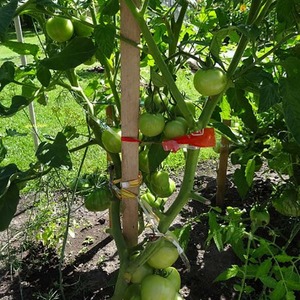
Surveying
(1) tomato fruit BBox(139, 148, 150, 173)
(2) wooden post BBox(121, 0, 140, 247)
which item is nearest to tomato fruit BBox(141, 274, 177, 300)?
(2) wooden post BBox(121, 0, 140, 247)

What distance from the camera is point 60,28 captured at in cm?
104

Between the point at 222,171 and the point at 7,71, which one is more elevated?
the point at 7,71

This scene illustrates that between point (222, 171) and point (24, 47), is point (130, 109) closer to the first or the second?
point (24, 47)

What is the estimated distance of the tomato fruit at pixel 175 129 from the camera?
1053 millimetres

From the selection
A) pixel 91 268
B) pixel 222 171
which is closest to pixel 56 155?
pixel 91 268

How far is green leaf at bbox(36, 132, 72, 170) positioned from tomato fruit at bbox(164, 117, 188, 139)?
25 cm

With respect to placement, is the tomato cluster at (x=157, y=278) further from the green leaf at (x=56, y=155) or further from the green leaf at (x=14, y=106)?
the green leaf at (x=14, y=106)

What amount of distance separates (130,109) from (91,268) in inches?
39.0

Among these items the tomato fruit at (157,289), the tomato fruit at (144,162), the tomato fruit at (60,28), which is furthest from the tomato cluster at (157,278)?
the tomato fruit at (60,28)

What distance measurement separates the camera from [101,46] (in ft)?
3.01

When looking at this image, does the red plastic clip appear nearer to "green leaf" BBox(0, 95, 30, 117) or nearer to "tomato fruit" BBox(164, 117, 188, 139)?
"tomato fruit" BBox(164, 117, 188, 139)

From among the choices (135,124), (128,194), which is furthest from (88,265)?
(135,124)

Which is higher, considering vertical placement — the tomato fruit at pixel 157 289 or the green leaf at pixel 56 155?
the green leaf at pixel 56 155

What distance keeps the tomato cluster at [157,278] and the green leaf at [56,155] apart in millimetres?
333
